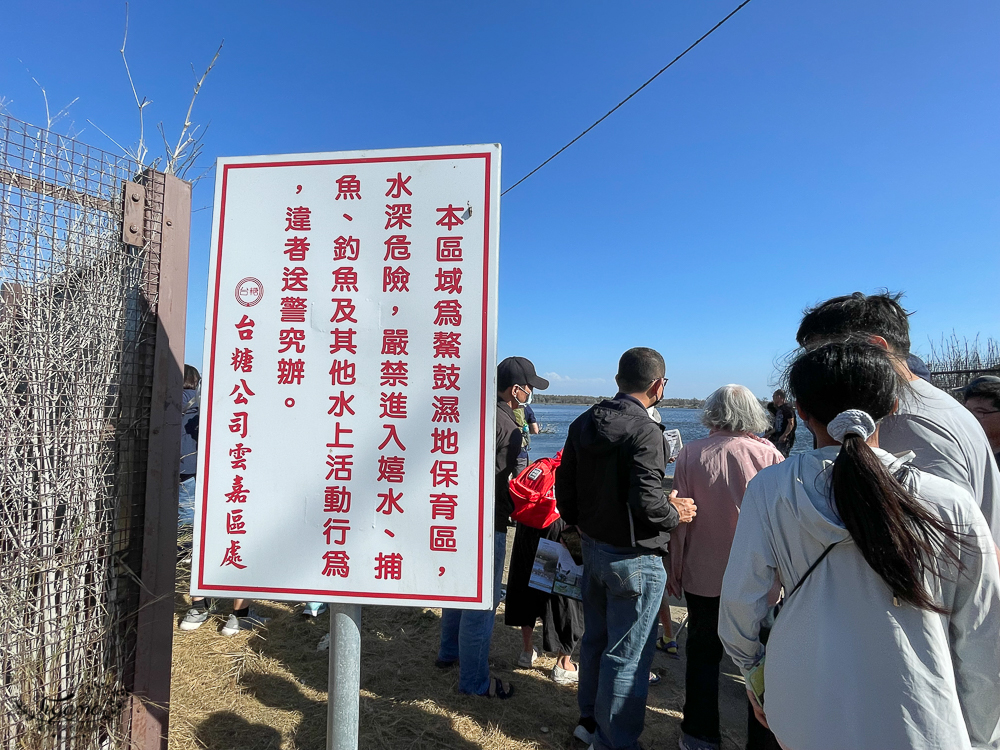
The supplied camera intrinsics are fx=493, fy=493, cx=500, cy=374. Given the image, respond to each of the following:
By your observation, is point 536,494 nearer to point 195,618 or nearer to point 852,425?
point 852,425

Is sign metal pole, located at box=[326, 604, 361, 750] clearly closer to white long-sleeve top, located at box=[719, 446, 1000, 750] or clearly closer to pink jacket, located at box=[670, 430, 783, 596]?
white long-sleeve top, located at box=[719, 446, 1000, 750]

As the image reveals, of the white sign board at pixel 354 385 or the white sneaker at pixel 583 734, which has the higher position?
the white sign board at pixel 354 385

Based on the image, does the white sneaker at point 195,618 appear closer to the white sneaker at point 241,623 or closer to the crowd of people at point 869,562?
the white sneaker at point 241,623

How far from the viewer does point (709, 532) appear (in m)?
2.32

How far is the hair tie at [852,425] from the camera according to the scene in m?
1.08

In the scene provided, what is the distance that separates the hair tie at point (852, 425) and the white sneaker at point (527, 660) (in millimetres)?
2523

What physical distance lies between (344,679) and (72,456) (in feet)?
3.95

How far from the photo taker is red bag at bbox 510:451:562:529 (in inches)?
110

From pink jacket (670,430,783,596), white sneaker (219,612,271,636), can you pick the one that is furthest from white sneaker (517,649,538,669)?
white sneaker (219,612,271,636)


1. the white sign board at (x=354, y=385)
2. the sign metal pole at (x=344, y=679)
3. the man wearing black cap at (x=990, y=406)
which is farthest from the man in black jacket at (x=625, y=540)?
the man wearing black cap at (x=990, y=406)

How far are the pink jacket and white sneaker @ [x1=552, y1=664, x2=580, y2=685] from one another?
0.96m

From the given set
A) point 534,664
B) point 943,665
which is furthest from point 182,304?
point 534,664

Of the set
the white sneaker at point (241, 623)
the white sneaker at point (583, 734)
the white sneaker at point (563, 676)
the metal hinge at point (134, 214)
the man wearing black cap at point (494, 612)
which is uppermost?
the metal hinge at point (134, 214)

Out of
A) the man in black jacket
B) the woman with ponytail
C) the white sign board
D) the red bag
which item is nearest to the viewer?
the woman with ponytail
